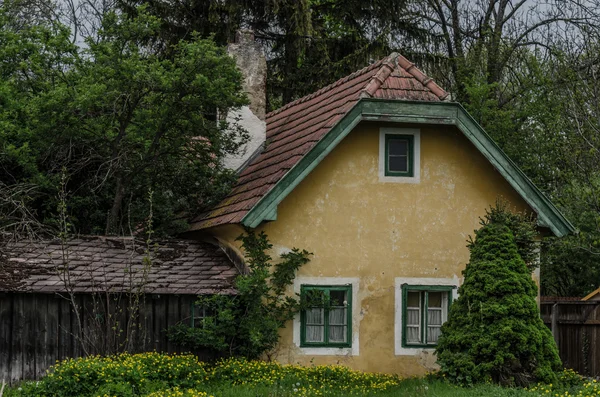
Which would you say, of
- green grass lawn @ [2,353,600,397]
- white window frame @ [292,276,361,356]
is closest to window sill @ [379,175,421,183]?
white window frame @ [292,276,361,356]

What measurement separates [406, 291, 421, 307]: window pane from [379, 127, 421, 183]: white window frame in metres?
2.13

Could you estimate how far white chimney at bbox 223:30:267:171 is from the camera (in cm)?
2030

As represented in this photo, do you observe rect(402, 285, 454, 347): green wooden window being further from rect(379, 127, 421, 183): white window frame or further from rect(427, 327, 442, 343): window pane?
rect(379, 127, 421, 183): white window frame

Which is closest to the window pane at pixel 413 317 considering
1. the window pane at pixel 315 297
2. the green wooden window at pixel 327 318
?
the green wooden window at pixel 327 318

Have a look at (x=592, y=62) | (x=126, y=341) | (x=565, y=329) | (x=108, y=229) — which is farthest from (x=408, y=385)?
(x=592, y=62)

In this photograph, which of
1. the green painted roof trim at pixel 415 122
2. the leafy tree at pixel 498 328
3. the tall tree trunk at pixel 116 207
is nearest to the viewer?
the leafy tree at pixel 498 328

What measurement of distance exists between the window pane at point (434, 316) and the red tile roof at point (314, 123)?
3.89 metres

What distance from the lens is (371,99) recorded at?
54.7ft

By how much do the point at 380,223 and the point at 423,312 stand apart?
1849 millimetres

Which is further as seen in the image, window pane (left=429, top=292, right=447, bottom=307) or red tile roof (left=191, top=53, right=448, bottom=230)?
window pane (left=429, top=292, right=447, bottom=307)

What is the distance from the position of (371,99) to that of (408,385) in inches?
199

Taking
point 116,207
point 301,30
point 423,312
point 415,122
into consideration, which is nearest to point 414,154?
point 415,122

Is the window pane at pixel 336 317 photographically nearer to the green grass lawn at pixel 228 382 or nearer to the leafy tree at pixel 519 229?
the green grass lawn at pixel 228 382

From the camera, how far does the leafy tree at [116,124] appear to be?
18047 millimetres
